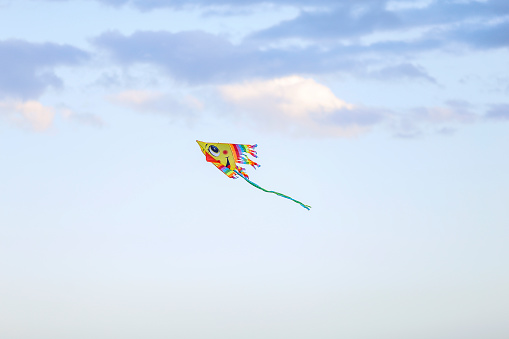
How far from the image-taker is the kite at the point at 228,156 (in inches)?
6255

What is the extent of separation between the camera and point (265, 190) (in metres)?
138

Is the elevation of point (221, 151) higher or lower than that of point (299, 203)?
higher

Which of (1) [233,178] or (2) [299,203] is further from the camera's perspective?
(1) [233,178]

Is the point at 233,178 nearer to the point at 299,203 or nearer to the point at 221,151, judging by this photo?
the point at 221,151

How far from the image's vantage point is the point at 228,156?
16062 centimetres

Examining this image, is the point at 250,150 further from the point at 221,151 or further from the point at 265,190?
the point at 265,190

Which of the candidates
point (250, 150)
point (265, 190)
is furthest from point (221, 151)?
point (265, 190)

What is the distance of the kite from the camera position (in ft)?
521

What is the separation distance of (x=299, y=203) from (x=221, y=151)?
2916 centimetres

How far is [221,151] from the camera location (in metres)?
161

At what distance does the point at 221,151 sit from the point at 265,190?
25.3 meters

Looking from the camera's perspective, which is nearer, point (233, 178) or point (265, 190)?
point (265, 190)

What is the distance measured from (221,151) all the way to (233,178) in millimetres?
7823

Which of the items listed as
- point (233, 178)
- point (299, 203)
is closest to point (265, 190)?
point (299, 203)
